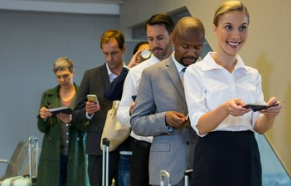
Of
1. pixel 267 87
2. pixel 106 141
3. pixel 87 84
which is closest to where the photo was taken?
pixel 106 141

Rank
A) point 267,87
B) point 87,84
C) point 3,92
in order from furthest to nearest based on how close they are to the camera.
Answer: point 3,92 < point 87,84 < point 267,87

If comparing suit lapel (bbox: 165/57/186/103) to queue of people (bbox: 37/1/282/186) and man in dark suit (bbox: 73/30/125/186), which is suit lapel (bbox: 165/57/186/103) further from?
man in dark suit (bbox: 73/30/125/186)

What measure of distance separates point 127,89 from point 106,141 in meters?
0.51

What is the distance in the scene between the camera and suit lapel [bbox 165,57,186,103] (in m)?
3.17

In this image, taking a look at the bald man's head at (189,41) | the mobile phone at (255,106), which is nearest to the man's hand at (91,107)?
the bald man's head at (189,41)

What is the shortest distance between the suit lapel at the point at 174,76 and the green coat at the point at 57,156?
2405mm

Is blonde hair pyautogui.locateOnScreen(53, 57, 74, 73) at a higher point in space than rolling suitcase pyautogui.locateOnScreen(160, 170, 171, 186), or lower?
higher

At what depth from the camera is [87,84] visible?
4.97 metres

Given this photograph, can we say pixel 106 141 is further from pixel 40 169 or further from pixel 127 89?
pixel 40 169

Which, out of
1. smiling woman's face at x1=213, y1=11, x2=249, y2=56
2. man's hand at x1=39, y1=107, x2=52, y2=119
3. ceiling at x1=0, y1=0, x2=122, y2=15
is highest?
ceiling at x1=0, y1=0, x2=122, y2=15

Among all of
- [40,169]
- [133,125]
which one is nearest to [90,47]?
[40,169]

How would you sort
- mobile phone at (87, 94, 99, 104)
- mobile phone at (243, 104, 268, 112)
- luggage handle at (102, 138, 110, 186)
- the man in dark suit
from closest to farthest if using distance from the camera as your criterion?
mobile phone at (243, 104, 268, 112) < luggage handle at (102, 138, 110, 186) < mobile phone at (87, 94, 99, 104) < the man in dark suit

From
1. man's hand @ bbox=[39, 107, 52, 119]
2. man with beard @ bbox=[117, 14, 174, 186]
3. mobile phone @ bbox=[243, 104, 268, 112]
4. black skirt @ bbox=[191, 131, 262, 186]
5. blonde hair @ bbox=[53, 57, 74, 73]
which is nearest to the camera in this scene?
mobile phone @ bbox=[243, 104, 268, 112]

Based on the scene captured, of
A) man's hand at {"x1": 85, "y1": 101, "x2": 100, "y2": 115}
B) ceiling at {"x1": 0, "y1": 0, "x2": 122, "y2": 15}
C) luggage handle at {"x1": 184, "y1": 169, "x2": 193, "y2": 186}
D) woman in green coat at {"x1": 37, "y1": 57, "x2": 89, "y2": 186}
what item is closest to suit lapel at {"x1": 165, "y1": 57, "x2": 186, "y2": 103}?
luggage handle at {"x1": 184, "y1": 169, "x2": 193, "y2": 186}
